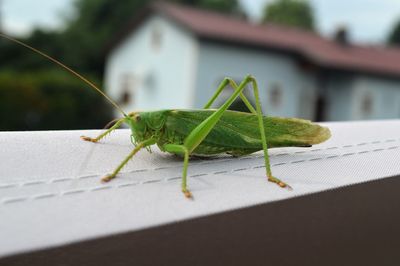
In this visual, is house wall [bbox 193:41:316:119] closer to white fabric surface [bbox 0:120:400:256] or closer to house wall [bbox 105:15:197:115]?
house wall [bbox 105:15:197:115]

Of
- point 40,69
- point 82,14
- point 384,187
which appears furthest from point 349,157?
point 82,14

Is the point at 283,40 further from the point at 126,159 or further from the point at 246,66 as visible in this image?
the point at 126,159

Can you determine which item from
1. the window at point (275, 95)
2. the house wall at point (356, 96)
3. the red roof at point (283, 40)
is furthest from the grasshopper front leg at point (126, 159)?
the house wall at point (356, 96)

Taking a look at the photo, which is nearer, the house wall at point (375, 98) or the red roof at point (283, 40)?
the red roof at point (283, 40)

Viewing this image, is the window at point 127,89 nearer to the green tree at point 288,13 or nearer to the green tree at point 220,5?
the green tree at point 220,5

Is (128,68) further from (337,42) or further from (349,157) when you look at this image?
(349,157)

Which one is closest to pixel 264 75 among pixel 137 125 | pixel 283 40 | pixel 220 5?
pixel 283 40
